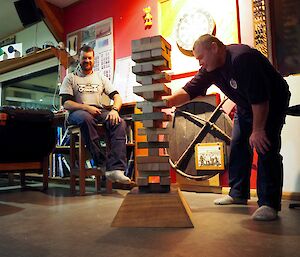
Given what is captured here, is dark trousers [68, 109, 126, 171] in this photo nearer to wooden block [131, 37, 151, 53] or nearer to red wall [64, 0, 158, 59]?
wooden block [131, 37, 151, 53]

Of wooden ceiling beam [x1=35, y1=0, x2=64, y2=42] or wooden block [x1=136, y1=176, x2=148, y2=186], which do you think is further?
wooden ceiling beam [x1=35, y1=0, x2=64, y2=42]

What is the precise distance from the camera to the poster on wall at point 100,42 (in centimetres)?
321

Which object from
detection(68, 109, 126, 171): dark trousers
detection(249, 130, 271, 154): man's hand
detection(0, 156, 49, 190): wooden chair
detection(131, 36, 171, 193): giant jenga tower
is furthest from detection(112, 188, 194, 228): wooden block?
detection(0, 156, 49, 190): wooden chair

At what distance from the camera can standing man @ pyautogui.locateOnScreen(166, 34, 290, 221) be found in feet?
4.52

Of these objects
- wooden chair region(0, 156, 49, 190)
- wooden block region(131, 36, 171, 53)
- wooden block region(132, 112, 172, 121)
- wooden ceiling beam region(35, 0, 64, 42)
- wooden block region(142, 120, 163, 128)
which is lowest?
wooden chair region(0, 156, 49, 190)

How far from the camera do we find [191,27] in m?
2.58

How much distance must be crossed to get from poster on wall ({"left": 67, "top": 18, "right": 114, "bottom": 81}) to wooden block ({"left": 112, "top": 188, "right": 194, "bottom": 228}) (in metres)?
2.04

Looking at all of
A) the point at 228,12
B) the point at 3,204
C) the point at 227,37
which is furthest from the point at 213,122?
the point at 3,204

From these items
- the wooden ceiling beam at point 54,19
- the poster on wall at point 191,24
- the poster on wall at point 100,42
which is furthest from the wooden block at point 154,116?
the wooden ceiling beam at point 54,19

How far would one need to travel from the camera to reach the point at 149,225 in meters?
1.29

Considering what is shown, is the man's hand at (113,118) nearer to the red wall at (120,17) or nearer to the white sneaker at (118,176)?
the white sneaker at (118,176)

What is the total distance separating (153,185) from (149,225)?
0.26 meters

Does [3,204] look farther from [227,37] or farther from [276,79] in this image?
[227,37]

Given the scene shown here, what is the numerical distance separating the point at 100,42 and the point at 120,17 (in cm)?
35
